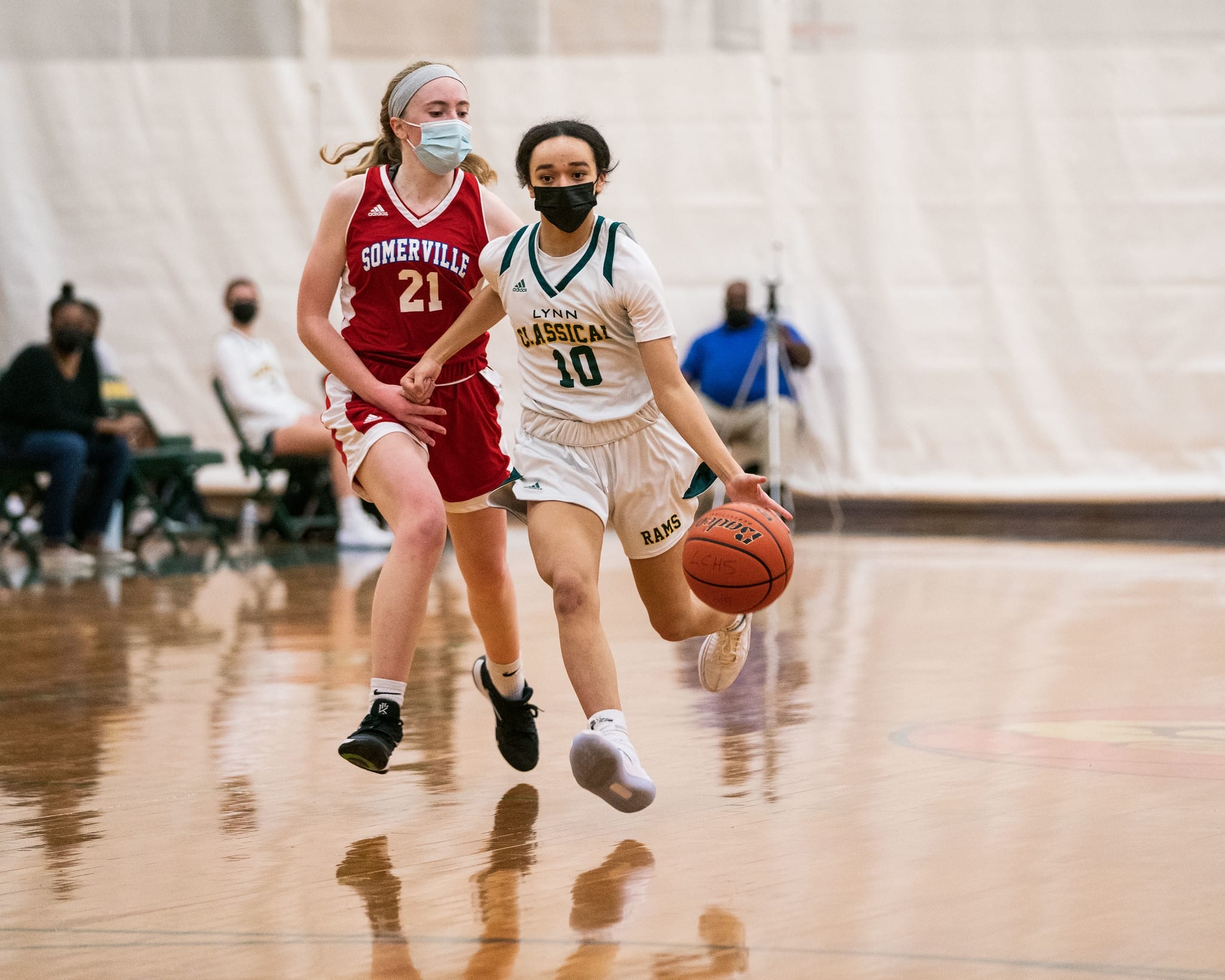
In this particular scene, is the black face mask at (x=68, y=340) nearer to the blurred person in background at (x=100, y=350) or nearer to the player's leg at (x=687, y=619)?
the blurred person in background at (x=100, y=350)

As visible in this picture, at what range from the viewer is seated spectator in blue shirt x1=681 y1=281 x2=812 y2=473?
12.7 metres

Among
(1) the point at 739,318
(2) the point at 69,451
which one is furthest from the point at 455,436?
(1) the point at 739,318

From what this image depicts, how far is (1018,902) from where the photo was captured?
3066 mm

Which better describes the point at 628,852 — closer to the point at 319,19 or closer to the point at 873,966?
the point at 873,966

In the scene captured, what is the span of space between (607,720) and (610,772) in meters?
0.18

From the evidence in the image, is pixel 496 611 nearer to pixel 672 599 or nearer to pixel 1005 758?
pixel 672 599

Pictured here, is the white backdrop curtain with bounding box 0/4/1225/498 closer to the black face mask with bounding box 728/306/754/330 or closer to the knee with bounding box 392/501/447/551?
the black face mask with bounding box 728/306/754/330

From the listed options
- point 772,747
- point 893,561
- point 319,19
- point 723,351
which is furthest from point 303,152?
point 772,747

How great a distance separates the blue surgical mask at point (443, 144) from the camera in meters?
4.34

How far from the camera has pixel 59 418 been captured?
999cm

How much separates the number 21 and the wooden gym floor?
1138 mm

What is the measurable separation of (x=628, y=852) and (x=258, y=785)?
114 cm

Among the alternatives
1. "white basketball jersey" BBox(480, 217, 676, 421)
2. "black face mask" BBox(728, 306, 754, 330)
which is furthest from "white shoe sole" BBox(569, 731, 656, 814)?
"black face mask" BBox(728, 306, 754, 330)

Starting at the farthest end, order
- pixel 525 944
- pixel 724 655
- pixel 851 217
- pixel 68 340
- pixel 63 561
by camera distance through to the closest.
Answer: pixel 851 217 < pixel 68 340 < pixel 63 561 < pixel 724 655 < pixel 525 944
